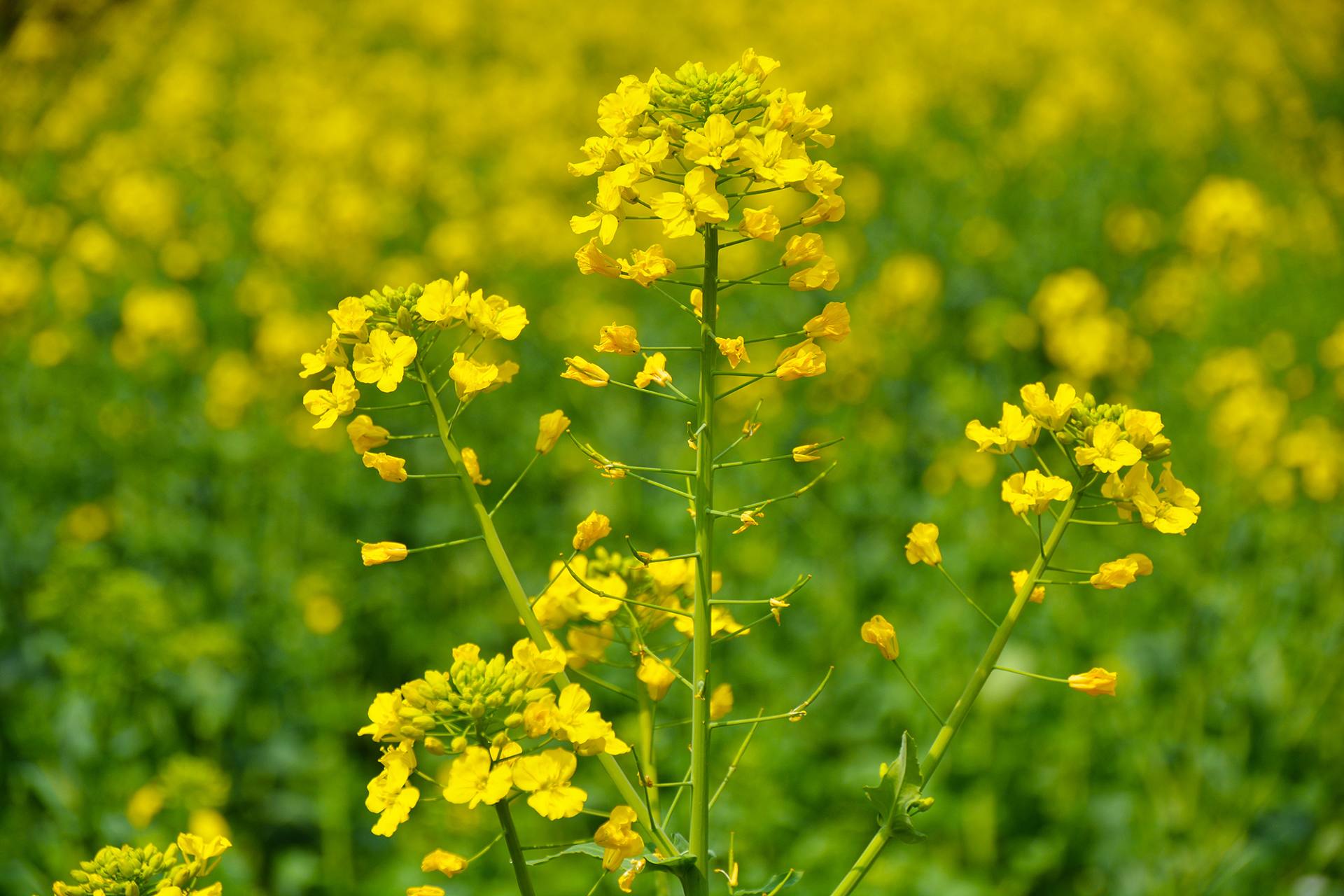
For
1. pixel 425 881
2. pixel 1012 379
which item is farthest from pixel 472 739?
pixel 1012 379

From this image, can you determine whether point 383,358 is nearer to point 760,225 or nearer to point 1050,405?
point 760,225

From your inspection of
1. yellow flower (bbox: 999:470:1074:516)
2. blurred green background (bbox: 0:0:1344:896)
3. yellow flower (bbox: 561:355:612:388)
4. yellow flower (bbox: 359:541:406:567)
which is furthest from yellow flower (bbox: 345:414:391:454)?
blurred green background (bbox: 0:0:1344:896)

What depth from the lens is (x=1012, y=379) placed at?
19.1 ft

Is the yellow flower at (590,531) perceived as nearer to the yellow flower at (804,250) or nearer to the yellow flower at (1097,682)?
the yellow flower at (804,250)

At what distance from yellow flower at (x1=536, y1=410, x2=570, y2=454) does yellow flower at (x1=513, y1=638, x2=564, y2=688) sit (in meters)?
0.26

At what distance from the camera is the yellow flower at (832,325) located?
1292mm

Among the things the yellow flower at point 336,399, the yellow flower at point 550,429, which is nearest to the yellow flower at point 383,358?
the yellow flower at point 336,399

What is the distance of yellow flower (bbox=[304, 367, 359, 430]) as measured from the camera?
3.99ft

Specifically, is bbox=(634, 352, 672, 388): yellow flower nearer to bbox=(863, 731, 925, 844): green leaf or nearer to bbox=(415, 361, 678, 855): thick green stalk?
bbox=(415, 361, 678, 855): thick green stalk

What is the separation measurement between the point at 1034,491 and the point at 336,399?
0.77 m

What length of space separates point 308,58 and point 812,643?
28.0 feet

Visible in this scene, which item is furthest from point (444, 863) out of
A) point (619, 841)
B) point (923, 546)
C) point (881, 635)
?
point (923, 546)

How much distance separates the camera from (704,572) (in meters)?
1.21

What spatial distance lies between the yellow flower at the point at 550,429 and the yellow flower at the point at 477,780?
0.37 meters
